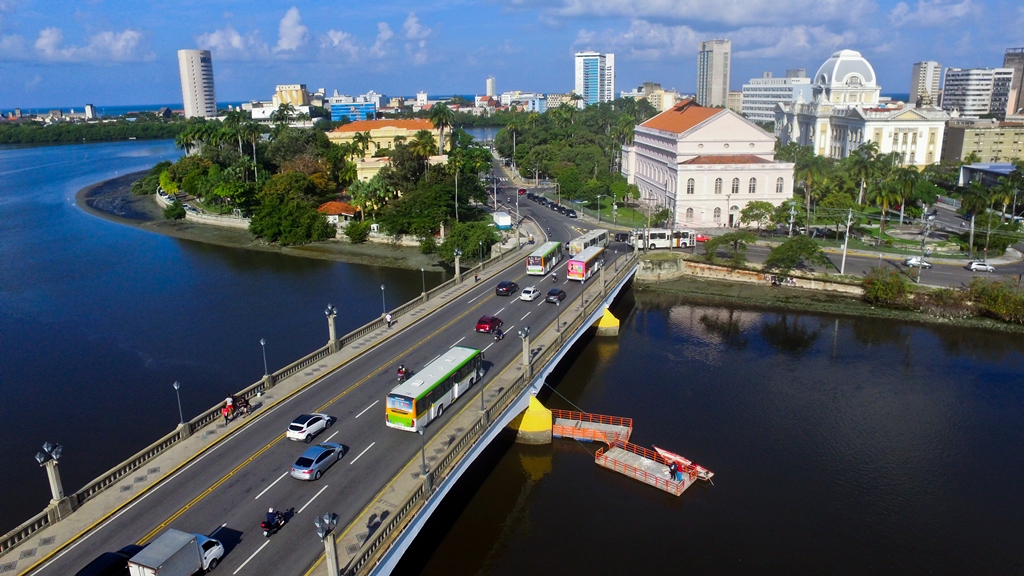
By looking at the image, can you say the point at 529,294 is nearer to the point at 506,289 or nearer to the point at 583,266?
the point at 506,289

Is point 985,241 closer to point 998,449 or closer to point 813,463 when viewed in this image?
point 998,449

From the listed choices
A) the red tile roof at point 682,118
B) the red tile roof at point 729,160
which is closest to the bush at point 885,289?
the red tile roof at point 729,160

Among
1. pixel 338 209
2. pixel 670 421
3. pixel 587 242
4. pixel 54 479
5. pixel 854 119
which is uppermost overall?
pixel 854 119

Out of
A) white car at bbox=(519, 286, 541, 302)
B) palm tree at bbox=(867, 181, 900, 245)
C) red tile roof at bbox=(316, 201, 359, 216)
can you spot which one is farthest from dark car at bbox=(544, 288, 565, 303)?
red tile roof at bbox=(316, 201, 359, 216)

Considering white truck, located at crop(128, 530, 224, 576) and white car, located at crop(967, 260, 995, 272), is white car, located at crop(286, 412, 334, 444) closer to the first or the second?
white truck, located at crop(128, 530, 224, 576)

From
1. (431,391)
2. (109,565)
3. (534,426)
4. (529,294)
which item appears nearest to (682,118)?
(529,294)

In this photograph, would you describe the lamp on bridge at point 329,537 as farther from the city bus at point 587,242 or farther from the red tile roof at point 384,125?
the red tile roof at point 384,125

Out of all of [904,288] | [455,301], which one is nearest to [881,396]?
[904,288]
